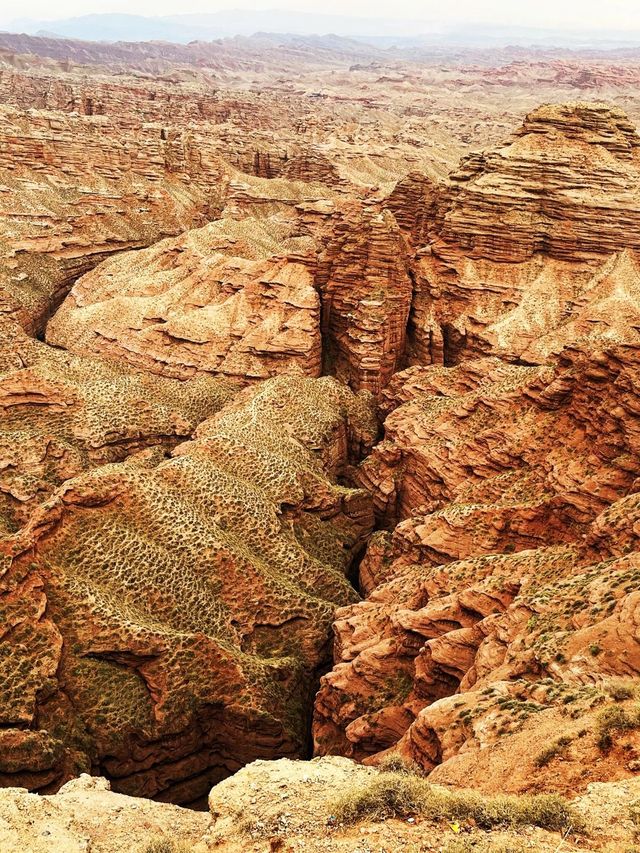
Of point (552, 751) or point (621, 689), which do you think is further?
point (621, 689)

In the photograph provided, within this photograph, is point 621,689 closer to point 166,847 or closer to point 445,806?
point 445,806

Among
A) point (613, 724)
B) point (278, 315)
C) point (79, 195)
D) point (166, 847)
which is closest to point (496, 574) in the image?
point (613, 724)

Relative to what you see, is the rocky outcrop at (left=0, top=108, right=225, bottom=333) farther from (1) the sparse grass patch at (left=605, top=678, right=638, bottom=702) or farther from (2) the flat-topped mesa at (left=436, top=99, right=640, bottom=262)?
(1) the sparse grass patch at (left=605, top=678, right=638, bottom=702)

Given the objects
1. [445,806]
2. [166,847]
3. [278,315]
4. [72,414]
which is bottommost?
[72,414]

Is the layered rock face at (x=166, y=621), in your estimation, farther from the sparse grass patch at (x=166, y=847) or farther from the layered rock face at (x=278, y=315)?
the layered rock face at (x=278, y=315)

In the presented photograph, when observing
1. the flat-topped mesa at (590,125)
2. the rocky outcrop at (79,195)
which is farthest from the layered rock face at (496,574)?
the rocky outcrop at (79,195)

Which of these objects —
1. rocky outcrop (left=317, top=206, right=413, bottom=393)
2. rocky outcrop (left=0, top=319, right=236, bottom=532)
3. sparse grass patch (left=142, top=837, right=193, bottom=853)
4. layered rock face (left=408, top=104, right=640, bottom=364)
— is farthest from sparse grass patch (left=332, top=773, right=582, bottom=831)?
rocky outcrop (left=317, top=206, right=413, bottom=393)

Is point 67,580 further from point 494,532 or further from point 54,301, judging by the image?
point 54,301

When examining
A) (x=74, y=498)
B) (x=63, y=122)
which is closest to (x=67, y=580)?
(x=74, y=498)
